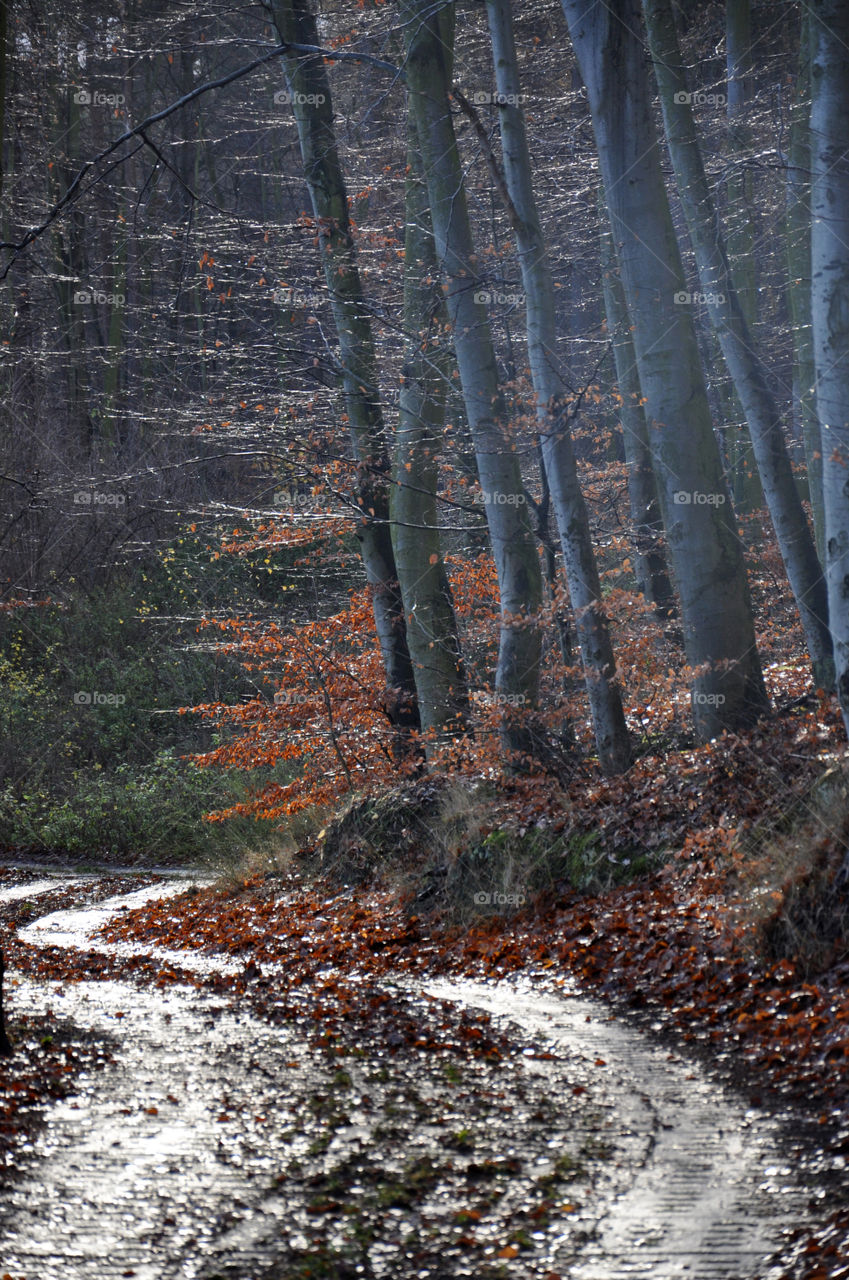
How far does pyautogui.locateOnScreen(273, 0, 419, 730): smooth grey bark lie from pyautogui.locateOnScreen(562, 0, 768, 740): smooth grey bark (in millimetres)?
4688

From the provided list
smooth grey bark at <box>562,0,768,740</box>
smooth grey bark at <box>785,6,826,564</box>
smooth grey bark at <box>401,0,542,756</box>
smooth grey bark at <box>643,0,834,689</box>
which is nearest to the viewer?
smooth grey bark at <box>562,0,768,740</box>

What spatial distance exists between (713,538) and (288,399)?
692 cm

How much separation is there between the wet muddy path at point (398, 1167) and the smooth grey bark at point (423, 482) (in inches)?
266

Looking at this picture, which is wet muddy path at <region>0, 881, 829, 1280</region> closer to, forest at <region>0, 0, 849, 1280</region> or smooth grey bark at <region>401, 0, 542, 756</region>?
forest at <region>0, 0, 849, 1280</region>

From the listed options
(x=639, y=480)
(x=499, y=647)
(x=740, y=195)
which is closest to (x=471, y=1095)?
(x=499, y=647)

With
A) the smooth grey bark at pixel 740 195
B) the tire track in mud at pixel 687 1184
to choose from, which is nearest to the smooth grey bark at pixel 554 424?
the smooth grey bark at pixel 740 195

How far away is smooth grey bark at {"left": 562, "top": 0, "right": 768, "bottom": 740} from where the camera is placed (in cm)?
951

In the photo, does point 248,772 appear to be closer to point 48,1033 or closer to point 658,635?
point 658,635

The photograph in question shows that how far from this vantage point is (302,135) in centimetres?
1408

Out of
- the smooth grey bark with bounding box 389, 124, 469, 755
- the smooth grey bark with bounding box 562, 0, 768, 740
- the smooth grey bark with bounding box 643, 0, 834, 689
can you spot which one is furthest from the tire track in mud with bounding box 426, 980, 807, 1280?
the smooth grey bark with bounding box 389, 124, 469, 755

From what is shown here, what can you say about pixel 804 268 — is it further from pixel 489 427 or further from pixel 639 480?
pixel 489 427

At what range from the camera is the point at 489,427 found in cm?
1160

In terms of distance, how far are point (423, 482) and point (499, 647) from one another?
7.56 ft

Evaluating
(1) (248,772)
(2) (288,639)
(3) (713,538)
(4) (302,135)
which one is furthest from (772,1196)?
(1) (248,772)
